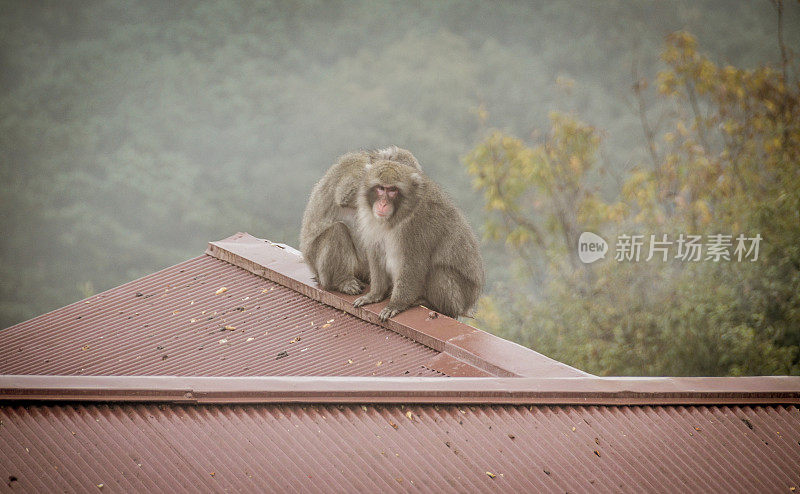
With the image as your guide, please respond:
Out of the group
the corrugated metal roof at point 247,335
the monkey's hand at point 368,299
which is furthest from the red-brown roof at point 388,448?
the monkey's hand at point 368,299

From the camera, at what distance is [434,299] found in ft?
21.5

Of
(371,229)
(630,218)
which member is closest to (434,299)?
(371,229)

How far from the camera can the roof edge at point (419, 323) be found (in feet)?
18.1

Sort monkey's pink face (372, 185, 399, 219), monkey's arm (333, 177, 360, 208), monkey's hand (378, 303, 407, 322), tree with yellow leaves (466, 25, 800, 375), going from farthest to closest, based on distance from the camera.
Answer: tree with yellow leaves (466, 25, 800, 375) < monkey's arm (333, 177, 360, 208) < monkey's hand (378, 303, 407, 322) < monkey's pink face (372, 185, 399, 219)

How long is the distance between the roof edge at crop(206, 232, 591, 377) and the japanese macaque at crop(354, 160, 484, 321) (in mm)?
128

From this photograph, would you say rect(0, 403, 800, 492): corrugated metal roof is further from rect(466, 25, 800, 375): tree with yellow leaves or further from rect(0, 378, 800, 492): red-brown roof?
rect(466, 25, 800, 375): tree with yellow leaves

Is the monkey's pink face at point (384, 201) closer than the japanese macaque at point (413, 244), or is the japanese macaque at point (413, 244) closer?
the monkey's pink face at point (384, 201)

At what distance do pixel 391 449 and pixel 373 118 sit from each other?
28.9 metres

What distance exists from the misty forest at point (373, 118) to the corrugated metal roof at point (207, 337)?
1043cm

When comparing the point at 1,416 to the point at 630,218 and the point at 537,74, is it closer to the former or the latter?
the point at 630,218

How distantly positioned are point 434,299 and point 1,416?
10.2 ft

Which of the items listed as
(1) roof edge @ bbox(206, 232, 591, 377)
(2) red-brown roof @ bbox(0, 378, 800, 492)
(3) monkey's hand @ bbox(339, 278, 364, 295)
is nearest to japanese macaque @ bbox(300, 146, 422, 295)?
(3) monkey's hand @ bbox(339, 278, 364, 295)

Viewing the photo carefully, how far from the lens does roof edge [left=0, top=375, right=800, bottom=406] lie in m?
4.40

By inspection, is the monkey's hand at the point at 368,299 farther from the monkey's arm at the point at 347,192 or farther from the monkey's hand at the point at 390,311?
the monkey's arm at the point at 347,192
